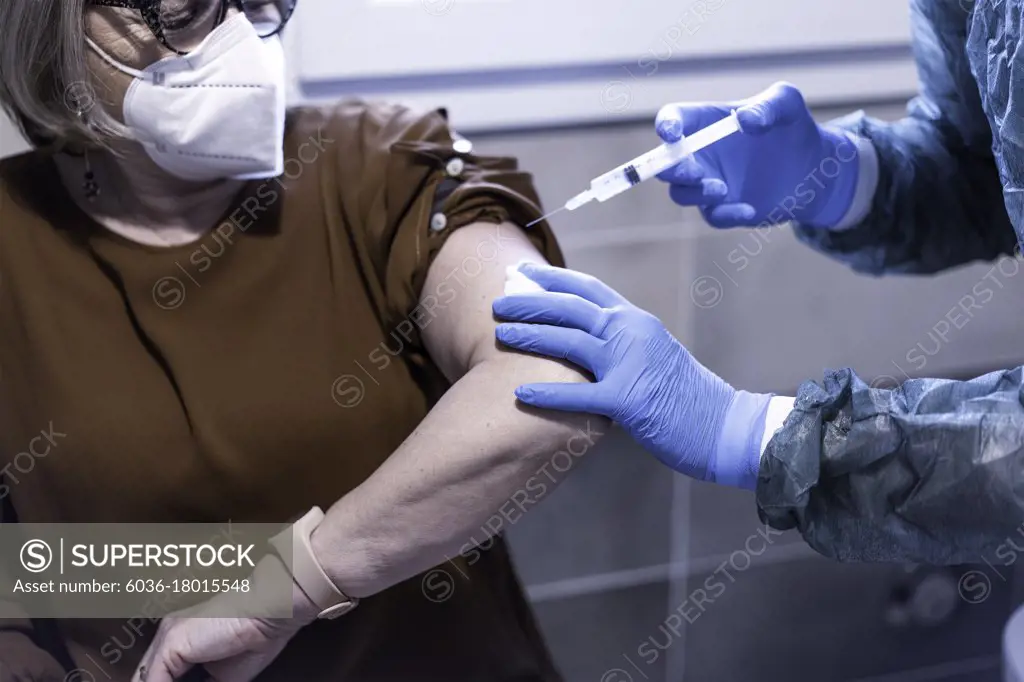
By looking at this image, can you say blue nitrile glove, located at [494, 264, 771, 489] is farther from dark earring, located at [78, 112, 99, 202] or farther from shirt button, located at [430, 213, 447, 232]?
dark earring, located at [78, 112, 99, 202]

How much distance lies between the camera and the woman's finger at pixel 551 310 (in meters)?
0.89

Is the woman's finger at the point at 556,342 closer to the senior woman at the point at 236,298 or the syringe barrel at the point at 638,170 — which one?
the senior woman at the point at 236,298

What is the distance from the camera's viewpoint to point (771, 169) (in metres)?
1.23

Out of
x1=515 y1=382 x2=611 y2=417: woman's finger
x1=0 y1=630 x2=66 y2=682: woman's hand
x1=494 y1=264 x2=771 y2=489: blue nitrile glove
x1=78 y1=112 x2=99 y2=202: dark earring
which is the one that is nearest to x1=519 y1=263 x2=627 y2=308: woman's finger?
x1=494 y1=264 x2=771 y2=489: blue nitrile glove

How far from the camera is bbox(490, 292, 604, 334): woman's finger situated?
895 mm

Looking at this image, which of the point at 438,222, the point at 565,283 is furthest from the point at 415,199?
the point at 565,283

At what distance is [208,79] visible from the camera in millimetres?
943

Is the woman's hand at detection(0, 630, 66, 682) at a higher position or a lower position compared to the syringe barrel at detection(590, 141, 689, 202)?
lower

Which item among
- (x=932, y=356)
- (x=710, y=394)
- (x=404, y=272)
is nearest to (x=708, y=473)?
(x=710, y=394)

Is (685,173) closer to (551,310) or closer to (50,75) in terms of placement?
(551,310)

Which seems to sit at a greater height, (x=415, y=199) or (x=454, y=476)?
(x=415, y=199)

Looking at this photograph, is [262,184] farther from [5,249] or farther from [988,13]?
[988,13]

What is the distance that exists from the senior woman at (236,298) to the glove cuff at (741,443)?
4.9 inches

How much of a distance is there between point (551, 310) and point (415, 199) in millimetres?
204
